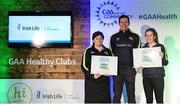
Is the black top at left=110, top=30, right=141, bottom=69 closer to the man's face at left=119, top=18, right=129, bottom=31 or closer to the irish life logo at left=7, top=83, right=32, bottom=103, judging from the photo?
the man's face at left=119, top=18, right=129, bottom=31

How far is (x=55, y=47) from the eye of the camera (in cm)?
468

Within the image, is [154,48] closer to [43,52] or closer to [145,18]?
[145,18]

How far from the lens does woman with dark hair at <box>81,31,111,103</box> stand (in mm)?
4598

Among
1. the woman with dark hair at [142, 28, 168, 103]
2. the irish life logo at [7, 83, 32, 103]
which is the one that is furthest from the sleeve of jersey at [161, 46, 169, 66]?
the irish life logo at [7, 83, 32, 103]

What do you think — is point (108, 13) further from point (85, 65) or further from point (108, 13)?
point (85, 65)

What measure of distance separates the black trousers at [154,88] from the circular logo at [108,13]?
821mm

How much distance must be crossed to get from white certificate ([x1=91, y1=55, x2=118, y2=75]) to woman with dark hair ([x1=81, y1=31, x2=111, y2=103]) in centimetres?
4

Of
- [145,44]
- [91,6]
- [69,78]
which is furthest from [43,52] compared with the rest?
[145,44]

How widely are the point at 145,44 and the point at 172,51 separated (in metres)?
0.33

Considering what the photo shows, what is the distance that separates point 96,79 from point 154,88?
69 cm

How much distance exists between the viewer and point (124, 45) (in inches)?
183

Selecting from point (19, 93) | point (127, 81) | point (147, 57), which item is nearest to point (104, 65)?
point (127, 81)

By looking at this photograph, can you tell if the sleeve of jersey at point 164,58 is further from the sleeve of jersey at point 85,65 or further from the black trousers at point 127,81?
the sleeve of jersey at point 85,65

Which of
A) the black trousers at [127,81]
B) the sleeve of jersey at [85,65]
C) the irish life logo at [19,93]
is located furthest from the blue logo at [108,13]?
the irish life logo at [19,93]
